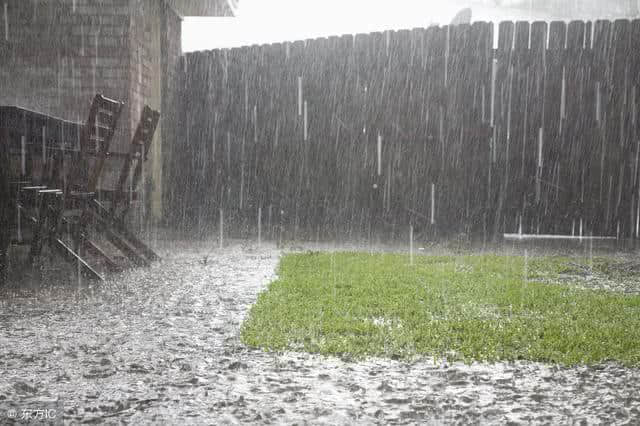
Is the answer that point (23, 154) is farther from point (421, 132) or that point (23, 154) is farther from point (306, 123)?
point (421, 132)

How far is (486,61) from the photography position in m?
7.56

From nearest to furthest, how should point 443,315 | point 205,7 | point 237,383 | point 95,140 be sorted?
point 237,383 → point 443,315 → point 95,140 → point 205,7

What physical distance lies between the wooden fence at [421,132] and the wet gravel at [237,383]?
498 centimetres

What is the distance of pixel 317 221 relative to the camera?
27.9 feet

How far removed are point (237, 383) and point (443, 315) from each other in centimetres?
146

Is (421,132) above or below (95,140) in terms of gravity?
above

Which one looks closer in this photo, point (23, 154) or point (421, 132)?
point (23, 154)

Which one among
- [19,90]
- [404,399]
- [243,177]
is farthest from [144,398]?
[243,177]

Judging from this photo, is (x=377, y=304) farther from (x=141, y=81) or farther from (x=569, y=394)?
(x=141, y=81)

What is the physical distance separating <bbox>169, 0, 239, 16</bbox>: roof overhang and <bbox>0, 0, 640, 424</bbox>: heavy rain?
72 millimetres

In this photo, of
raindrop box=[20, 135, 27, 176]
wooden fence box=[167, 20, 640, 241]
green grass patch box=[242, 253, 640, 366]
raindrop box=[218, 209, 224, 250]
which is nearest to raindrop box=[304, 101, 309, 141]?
wooden fence box=[167, 20, 640, 241]

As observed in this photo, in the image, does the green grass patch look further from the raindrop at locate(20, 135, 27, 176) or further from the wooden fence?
the wooden fence

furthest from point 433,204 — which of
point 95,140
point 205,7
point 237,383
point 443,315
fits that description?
point 237,383

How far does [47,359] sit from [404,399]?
1509mm
